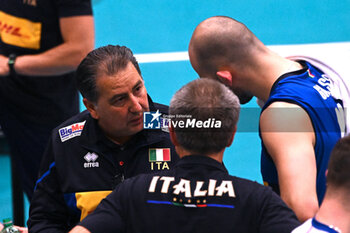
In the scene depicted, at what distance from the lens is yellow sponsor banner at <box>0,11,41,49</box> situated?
3070 mm

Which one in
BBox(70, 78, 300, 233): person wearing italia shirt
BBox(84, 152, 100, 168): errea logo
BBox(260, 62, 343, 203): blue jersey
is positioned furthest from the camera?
BBox(84, 152, 100, 168): errea logo

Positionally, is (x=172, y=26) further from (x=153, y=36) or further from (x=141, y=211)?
(x=141, y=211)

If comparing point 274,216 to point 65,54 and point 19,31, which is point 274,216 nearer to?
point 65,54

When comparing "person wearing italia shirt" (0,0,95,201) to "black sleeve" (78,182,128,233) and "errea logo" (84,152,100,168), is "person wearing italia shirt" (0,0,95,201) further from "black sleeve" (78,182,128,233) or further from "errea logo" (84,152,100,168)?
"black sleeve" (78,182,128,233)

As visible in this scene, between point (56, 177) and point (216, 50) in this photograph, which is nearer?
point (56, 177)

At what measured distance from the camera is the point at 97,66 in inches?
91.2

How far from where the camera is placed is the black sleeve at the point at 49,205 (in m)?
2.29

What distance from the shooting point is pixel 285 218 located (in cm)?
158

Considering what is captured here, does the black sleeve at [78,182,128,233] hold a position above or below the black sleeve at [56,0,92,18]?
below

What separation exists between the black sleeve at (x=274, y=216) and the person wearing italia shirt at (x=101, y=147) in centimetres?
73

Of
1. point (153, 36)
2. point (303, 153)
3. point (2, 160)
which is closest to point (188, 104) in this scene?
point (303, 153)

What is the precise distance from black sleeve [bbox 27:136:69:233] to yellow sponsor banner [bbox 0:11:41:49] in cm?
97

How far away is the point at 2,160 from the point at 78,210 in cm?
365

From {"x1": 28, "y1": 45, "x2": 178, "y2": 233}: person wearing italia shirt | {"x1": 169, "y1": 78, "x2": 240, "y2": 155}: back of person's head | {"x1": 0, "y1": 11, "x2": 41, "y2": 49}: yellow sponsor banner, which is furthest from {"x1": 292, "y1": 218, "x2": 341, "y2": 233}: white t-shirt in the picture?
{"x1": 0, "y1": 11, "x2": 41, "y2": 49}: yellow sponsor banner
